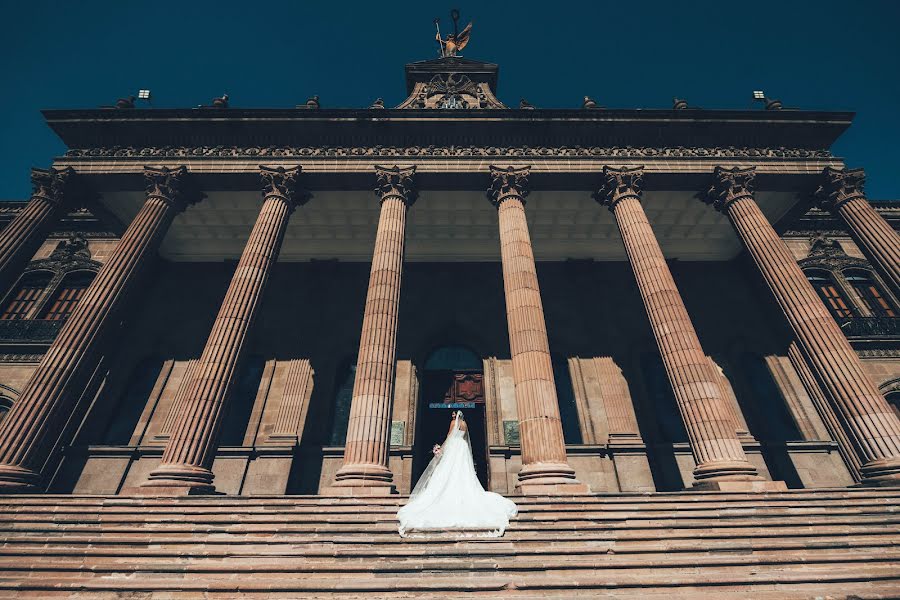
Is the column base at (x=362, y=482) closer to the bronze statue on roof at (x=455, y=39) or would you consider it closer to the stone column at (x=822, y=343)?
the stone column at (x=822, y=343)

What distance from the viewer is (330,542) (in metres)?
7.09

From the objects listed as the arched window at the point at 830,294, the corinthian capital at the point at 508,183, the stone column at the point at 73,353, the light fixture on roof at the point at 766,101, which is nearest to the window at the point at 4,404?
the stone column at the point at 73,353

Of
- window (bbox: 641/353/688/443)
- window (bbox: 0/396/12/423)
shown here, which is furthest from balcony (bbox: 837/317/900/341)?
window (bbox: 0/396/12/423)

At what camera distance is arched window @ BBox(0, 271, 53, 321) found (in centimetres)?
1709

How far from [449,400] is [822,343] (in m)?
12.0

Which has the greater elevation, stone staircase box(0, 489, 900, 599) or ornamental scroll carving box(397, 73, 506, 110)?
ornamental scroll carving box(397, 73, 506, 110)

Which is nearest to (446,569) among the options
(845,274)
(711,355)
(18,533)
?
(18,533)

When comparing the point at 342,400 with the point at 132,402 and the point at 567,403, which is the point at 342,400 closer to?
the point at 132,402

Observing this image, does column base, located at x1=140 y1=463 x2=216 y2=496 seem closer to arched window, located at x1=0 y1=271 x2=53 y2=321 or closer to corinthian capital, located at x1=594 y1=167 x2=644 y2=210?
arched window, located at x1=0 y1=271 x2=53 y2=321

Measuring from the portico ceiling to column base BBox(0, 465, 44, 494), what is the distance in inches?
396

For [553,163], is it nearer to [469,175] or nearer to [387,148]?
[469,175]

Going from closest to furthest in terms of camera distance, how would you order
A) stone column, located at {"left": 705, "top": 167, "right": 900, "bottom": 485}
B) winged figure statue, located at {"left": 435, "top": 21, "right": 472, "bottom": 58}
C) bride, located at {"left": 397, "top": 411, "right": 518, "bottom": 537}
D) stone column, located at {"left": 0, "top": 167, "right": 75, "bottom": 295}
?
bride, located at {"left": 397, "top": 411, "right": 518, "bottom": 537}, stone column, located at {"left": 705, "top": 167, "right": 900, "bottom": 485}, stone column, located at {"left": 0, "top": 167, "right": 75, "bottom": 295}, winged figure statue, located at {"left": 435, "top": 21, "right": 472, "bottom": 58}

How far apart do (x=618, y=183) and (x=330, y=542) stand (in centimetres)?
1345

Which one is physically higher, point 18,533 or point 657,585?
point 18,533
